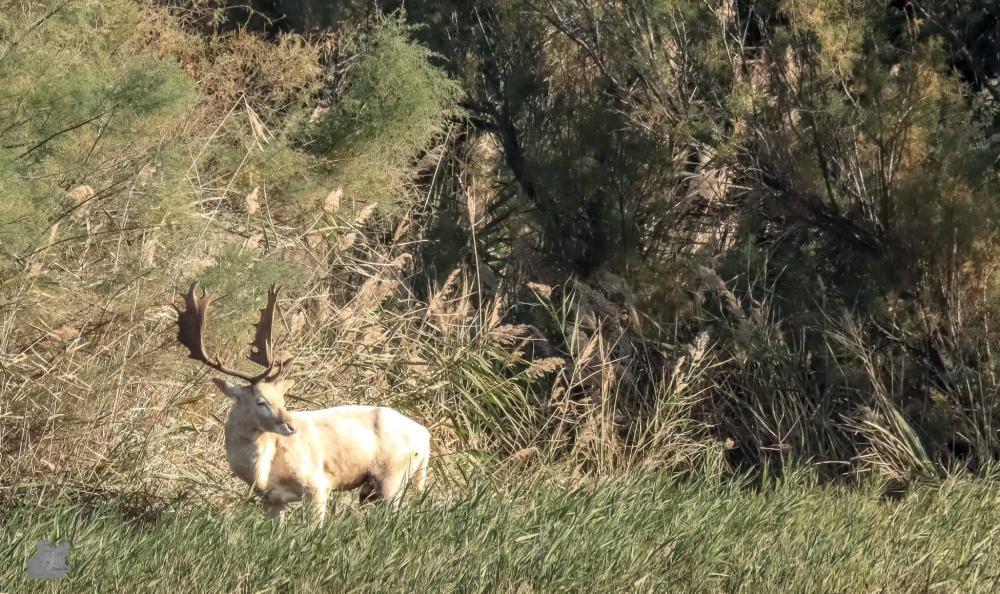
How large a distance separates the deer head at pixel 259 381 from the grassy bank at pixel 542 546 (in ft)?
1.42

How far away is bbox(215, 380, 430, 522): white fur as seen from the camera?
21.5 ft

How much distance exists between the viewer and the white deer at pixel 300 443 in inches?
258

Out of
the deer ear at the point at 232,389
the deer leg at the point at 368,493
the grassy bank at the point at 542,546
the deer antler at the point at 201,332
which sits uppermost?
the deer antler at the point at 201,332

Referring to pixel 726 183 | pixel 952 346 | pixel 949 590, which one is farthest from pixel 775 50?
pixel 949 590

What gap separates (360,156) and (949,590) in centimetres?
727

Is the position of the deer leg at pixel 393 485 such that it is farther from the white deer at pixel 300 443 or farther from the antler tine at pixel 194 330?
the antler tine at pixel 194 330

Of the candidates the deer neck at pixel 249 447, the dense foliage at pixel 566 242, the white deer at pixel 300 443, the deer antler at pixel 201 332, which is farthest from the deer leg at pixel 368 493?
the dense foliage at pixel 566 242

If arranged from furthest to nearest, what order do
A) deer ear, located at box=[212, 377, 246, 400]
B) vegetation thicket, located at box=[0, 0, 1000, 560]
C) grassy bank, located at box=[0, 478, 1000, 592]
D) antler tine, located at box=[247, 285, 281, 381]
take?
1. vegetation thicket, located at box=[0, 0, 1000, 560]
2. antler tine, located at box=[247, 285, 281, 381]
3. deer ear, located at box=[212, 377, 246, 400]
4. grassy bank, located at box=[0, 478, 1000, 592]

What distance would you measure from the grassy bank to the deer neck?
0.70 ft

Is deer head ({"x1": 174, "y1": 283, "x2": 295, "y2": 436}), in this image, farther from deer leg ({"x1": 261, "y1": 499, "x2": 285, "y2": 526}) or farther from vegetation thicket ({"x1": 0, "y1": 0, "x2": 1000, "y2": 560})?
vegetation thicket ({"x1": 0, "y1": 0, "x2": 1000, "y2": 560})

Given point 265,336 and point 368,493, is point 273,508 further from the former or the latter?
point 265,336

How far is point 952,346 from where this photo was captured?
9648 millimetres

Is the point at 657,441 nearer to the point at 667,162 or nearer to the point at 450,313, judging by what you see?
the point at 450,313

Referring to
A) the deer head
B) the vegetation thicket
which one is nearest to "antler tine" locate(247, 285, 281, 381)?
the deer head
